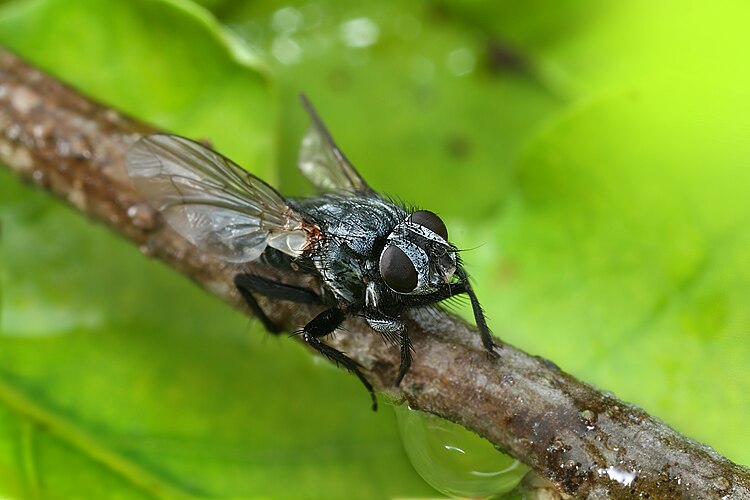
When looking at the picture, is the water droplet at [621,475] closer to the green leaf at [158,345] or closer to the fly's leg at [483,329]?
the fly's leg at [483,329]

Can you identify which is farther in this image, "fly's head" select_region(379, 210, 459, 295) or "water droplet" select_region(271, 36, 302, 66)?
"water droplet" select_region(271, 36, 302, 66)

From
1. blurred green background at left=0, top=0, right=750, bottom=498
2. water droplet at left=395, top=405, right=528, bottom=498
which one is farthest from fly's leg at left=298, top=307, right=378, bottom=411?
blurred green background at left=0, top=0, right=750, bottom=498

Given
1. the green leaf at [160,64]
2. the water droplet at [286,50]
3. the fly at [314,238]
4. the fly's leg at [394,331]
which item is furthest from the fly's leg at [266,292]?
the water droplet at [286,50]

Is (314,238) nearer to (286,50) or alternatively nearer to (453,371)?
(453,371)

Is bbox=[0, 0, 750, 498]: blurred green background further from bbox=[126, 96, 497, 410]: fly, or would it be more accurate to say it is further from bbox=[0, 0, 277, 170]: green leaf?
bbox=[126, 96, 497, 410]: fly

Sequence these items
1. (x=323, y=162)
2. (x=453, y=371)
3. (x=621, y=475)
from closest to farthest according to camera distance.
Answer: (x=621, y=475)
(x=453, y=371)
(x=323, y=162)

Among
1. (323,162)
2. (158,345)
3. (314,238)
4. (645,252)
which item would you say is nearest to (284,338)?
(158,345)
